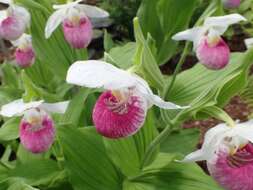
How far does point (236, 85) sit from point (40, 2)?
2.32 feet

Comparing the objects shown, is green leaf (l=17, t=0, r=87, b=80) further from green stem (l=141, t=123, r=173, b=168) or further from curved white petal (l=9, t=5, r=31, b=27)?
green stem (l=141, t=123, r=173, b=168)

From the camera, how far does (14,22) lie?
5.28ft

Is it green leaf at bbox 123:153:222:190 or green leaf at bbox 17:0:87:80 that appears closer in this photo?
green leaf at bbox 123:153:222:190

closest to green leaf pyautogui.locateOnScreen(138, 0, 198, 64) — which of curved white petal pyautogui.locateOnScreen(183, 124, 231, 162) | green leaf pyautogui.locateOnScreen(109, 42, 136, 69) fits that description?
green leaf pyautogui.locateOnScreen(109, 42, 136, 69)

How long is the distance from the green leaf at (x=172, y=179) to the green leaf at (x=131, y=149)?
0.03 meters

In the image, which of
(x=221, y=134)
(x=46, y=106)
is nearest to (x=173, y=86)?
(x=46, y=106)

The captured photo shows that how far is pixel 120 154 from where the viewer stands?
1.45 metres

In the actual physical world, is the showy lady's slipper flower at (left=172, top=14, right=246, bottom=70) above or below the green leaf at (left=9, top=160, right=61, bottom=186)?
above

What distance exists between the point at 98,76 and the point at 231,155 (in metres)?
0.33

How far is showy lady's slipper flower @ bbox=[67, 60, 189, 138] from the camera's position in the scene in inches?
42.6

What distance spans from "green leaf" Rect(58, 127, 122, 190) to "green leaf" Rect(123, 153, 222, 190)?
0.19 feet

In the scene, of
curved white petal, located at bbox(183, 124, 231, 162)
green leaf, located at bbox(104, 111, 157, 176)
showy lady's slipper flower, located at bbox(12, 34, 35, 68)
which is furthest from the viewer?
showy lady's slipper flower, located at bbox(12, 34, 35, 68)

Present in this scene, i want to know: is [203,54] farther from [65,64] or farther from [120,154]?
[65,64]

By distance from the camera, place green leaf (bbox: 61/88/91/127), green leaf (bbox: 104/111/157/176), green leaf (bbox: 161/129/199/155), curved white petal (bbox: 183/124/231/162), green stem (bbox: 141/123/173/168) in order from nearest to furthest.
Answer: curved white petal (bbox: 183/124/231/162) < green stem (bbox: 141/123/173/168) < green leaf (bbox: 104/111/157/176) < green leaf (bbox: 61/88/91/127) < green leaf (bbox: 161/129/199/155)
